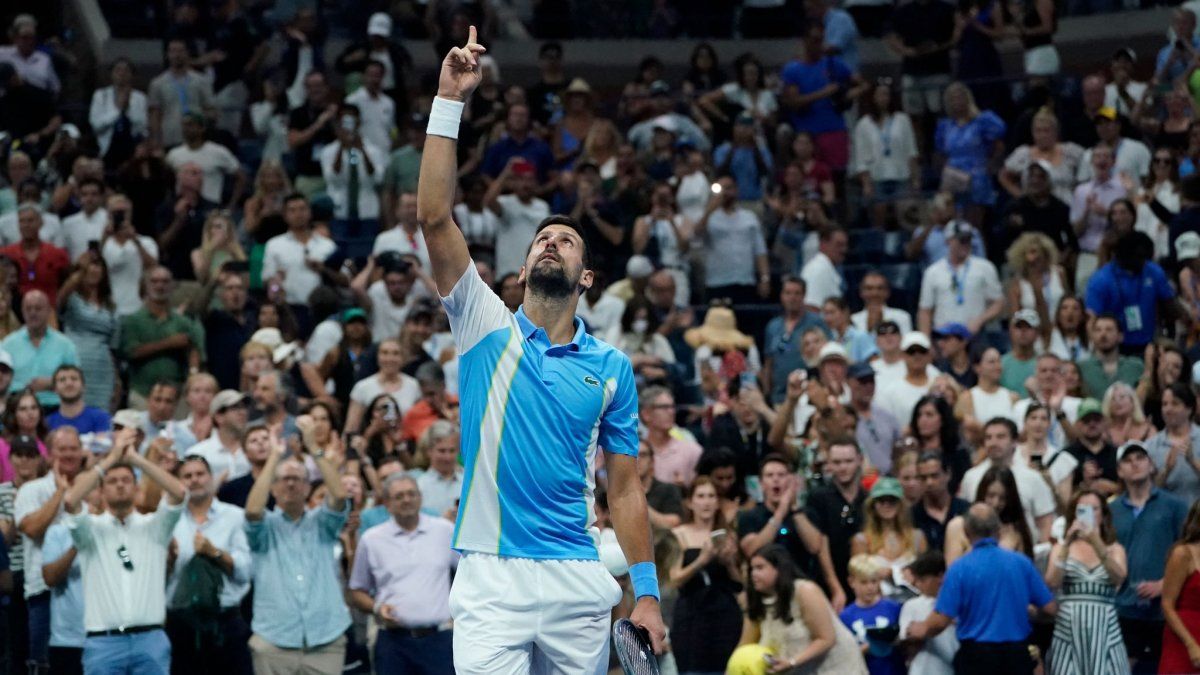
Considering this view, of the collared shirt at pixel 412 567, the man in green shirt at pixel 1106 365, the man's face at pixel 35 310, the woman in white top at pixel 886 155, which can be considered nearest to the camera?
the collared shirt at pixel 412 567

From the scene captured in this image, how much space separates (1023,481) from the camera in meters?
13.0

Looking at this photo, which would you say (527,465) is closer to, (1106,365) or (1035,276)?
(1106,365)

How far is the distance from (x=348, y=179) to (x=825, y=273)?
4486 mm

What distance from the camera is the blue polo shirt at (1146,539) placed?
1228cm

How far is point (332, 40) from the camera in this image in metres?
23.6

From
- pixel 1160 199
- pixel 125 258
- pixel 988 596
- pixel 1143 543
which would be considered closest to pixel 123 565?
pixel 988 596

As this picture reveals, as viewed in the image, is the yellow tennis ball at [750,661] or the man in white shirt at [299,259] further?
the man in white shirt at [299,259]

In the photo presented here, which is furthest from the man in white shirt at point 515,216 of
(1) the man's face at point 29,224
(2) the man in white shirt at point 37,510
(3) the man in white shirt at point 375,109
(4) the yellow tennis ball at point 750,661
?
(4) the yellow tennis ball at point 750,661

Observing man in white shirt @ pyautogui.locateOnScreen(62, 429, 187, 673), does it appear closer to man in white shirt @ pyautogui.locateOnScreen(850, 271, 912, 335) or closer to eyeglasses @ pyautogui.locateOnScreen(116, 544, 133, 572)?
eyeglasses @ pyautogui.locateOnScreen(116, 544, 133, 572)

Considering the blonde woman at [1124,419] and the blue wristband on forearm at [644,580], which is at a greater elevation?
the blonde woman at [1124,419]

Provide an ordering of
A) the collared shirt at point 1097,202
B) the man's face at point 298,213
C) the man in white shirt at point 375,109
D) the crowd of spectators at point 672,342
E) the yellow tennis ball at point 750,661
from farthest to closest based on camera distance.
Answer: the man in white shirt at point 375,109 → the collared shirt at point 1097,202 → the man's face at point 298,213 → the crowd of spectators at point 672,342 → the yellow tennis ball at point 750,661

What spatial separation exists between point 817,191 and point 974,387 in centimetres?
506

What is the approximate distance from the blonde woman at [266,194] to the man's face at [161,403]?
3207mm

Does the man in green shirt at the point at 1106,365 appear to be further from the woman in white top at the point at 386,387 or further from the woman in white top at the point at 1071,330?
the woman in white top at the point at 386,387
